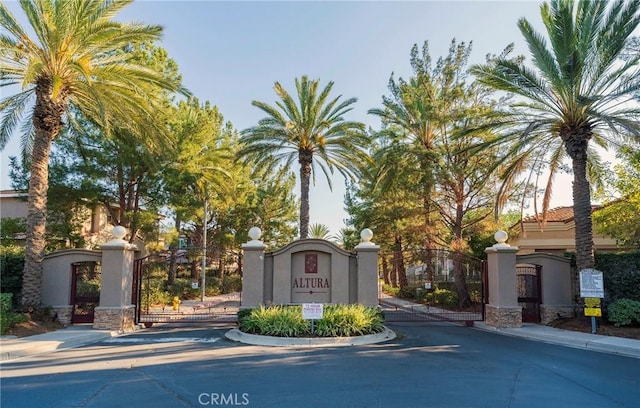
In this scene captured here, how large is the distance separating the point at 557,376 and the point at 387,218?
19473 millimetres

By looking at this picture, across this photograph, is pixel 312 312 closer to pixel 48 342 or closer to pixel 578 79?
pixel 48 342

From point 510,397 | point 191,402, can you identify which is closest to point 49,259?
point 191,402

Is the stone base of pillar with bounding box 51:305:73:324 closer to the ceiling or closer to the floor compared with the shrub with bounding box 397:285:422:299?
closer to the ceiling

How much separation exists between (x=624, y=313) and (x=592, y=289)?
48.0 inches

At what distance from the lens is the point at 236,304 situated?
2602cm

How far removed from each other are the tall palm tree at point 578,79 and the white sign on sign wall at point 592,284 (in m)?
0.82

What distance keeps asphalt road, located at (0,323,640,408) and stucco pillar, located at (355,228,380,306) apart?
294 centimetres

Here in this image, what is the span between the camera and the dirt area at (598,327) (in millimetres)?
13154

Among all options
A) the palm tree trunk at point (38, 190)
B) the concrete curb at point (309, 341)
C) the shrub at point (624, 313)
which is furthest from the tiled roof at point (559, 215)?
the palm tree trunk at point (38, 190)

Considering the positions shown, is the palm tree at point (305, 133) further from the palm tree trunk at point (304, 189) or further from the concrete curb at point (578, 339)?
the concrete curb at point (578, 339)

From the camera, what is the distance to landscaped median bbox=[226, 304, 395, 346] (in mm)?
11883

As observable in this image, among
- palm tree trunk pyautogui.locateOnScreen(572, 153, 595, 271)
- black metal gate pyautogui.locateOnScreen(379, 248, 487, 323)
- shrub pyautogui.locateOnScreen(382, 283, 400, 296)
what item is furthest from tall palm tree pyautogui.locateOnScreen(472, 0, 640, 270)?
shrub pyautogui.locateOnScreen(382, 283, 400, 296)

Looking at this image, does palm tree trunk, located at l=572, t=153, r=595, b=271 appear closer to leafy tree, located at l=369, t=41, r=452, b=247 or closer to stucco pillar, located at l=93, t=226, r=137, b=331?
leafy tree, located at l=369, t=41, r=452, b=247

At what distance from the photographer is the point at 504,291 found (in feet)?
50.9
